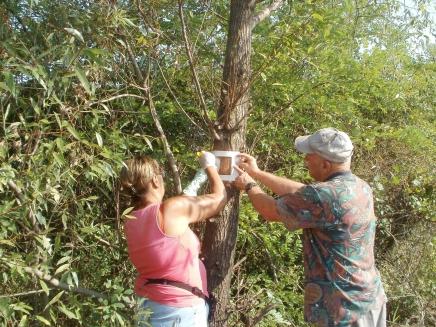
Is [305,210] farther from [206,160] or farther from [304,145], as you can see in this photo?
[206,160]

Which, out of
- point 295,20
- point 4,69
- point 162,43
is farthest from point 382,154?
point 4,69

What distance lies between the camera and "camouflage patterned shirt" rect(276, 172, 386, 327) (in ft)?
8.37

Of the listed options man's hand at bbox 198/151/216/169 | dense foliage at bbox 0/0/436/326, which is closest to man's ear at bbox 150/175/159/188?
man's hand at bbox 198/151/216/169

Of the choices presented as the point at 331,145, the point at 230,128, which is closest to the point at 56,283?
the point at 230,128

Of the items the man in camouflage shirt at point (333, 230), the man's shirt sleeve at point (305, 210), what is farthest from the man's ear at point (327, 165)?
the man's shirt sleeve at point (305, 210)

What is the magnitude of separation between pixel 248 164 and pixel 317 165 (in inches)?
16.5

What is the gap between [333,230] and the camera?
2602 mm

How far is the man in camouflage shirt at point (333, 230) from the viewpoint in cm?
256

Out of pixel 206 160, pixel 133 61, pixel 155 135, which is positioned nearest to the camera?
pixel 206 160

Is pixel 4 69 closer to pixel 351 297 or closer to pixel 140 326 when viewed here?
pixel 140 326

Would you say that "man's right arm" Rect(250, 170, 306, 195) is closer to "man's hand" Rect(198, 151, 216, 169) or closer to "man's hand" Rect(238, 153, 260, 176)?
"man's hand" Rect(238, 153, 260, 176)

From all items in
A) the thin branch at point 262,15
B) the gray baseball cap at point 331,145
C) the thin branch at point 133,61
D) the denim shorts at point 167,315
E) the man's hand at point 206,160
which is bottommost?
the denim shorts at point 167,315

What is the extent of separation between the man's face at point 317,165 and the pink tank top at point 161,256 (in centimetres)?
74

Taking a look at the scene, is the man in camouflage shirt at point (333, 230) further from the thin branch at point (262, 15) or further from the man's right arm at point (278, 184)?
the thin branch at point (262, 15)
